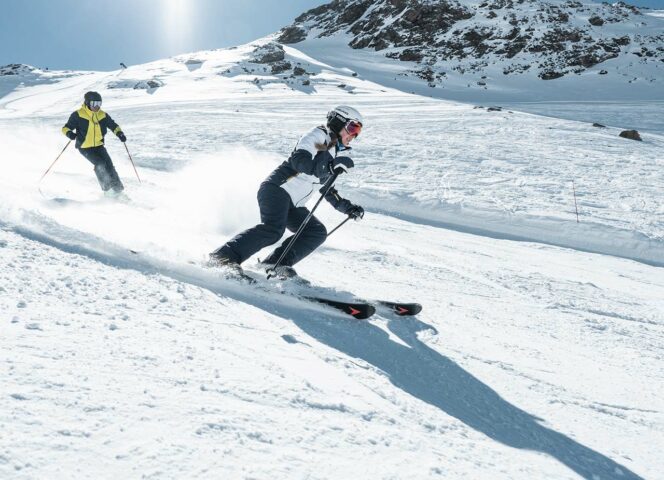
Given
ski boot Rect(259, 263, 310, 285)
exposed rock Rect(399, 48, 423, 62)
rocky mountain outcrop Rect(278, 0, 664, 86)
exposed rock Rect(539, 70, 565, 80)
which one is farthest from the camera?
exposed rock Rect(399, 48, 423, 62)

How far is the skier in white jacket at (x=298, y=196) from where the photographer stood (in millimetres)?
4273

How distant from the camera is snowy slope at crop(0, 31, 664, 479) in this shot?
1.84 meters

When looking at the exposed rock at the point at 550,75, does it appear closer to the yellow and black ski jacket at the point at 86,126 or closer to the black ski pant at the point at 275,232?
the yellow and black ski jacket at the point at 86,126

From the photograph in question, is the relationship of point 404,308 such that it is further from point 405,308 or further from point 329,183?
point 329,183

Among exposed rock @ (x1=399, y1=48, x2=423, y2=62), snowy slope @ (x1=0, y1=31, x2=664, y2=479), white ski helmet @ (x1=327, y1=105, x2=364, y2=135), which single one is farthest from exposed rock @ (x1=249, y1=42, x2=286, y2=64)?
white ski helmet @ (x1=327, y1=105, x2=364, y2=135)

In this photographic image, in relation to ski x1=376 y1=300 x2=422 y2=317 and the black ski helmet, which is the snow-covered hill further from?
ski x1=376 y1=300 x2=422 y2=317

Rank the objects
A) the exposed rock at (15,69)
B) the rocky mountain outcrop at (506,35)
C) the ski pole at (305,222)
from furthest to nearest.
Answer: the exposed rock at (15,69) → the rocky mountain outcrop at (506,35) → the ski pole at (305,222)

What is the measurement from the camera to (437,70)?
133 feet

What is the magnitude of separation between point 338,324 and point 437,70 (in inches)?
1604

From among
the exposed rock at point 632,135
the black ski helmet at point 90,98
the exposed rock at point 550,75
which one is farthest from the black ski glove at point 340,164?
the exposed rock at point 550,75

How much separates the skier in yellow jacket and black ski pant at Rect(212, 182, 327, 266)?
4.18 meters

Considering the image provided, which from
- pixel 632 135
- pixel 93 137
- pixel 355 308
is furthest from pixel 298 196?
pixel 632 135

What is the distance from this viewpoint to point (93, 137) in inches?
310

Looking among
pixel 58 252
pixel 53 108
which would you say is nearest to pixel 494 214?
pixel 58 252
